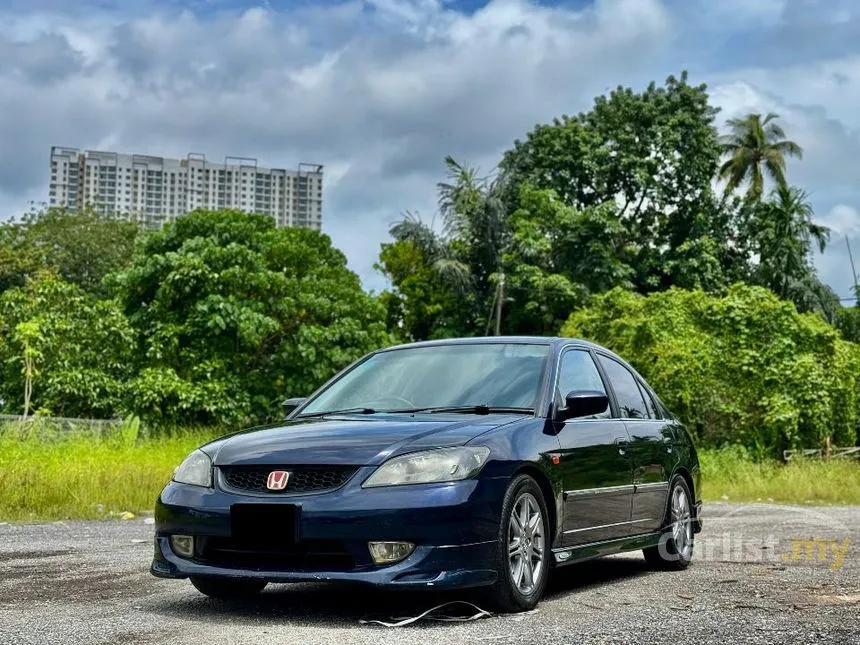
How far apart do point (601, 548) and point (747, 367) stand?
2939cm

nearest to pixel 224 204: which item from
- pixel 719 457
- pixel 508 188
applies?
pixel 508 188

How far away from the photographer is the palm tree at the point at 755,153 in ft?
193

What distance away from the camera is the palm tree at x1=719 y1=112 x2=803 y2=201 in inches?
2320

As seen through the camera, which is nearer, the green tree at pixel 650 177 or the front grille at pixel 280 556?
the front grille at pixel 280 556

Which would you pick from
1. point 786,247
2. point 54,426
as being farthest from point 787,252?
point 54,426

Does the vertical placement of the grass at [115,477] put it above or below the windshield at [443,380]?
below

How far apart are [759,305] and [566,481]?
3118cm

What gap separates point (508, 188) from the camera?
51969 mm

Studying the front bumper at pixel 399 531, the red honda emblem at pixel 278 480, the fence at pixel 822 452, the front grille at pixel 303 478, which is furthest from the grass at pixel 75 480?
the fence at pixel 822 452

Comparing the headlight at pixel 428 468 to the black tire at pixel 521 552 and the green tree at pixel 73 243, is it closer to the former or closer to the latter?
the black tire at pixel 521 552

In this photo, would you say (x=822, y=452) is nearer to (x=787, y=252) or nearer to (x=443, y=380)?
(x=787, y=252)

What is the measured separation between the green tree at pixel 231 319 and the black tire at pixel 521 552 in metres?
28.0

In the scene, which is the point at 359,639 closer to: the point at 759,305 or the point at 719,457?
the point at 719,457

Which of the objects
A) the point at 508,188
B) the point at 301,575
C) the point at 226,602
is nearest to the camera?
the point at 301,575
